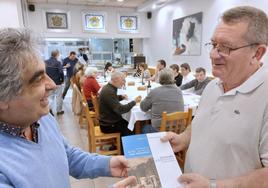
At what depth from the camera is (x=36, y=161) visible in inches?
30.3

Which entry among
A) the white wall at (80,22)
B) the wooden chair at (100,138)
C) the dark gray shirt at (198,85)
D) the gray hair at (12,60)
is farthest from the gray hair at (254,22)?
the white wall at (80,22)

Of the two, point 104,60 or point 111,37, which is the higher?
point 111,37

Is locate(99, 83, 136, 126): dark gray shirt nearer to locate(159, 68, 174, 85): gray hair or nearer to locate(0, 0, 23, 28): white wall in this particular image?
locate(159, 68, 174, 85): gray hair

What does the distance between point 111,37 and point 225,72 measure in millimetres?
7958

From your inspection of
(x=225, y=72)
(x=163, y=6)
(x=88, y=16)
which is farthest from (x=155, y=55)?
(x=225, y=72)

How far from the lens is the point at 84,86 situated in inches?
176

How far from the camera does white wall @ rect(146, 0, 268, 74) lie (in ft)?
17.2

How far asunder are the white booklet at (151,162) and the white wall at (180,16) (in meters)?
3.84

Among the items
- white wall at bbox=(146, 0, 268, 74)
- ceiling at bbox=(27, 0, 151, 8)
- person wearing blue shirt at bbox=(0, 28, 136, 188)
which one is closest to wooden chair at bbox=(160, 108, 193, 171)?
person wearing blue shirt at bbox=(0, 28, 136, 188)

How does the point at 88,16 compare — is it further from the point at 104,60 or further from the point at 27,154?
the point at 27,154

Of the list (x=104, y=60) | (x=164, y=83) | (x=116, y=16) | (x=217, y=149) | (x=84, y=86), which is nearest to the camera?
(x=217, y=149)

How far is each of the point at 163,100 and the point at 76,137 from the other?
203 centimetres

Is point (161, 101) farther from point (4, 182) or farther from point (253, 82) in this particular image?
point (4, 182)

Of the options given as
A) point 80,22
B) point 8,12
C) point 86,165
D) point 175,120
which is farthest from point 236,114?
point 80,22
